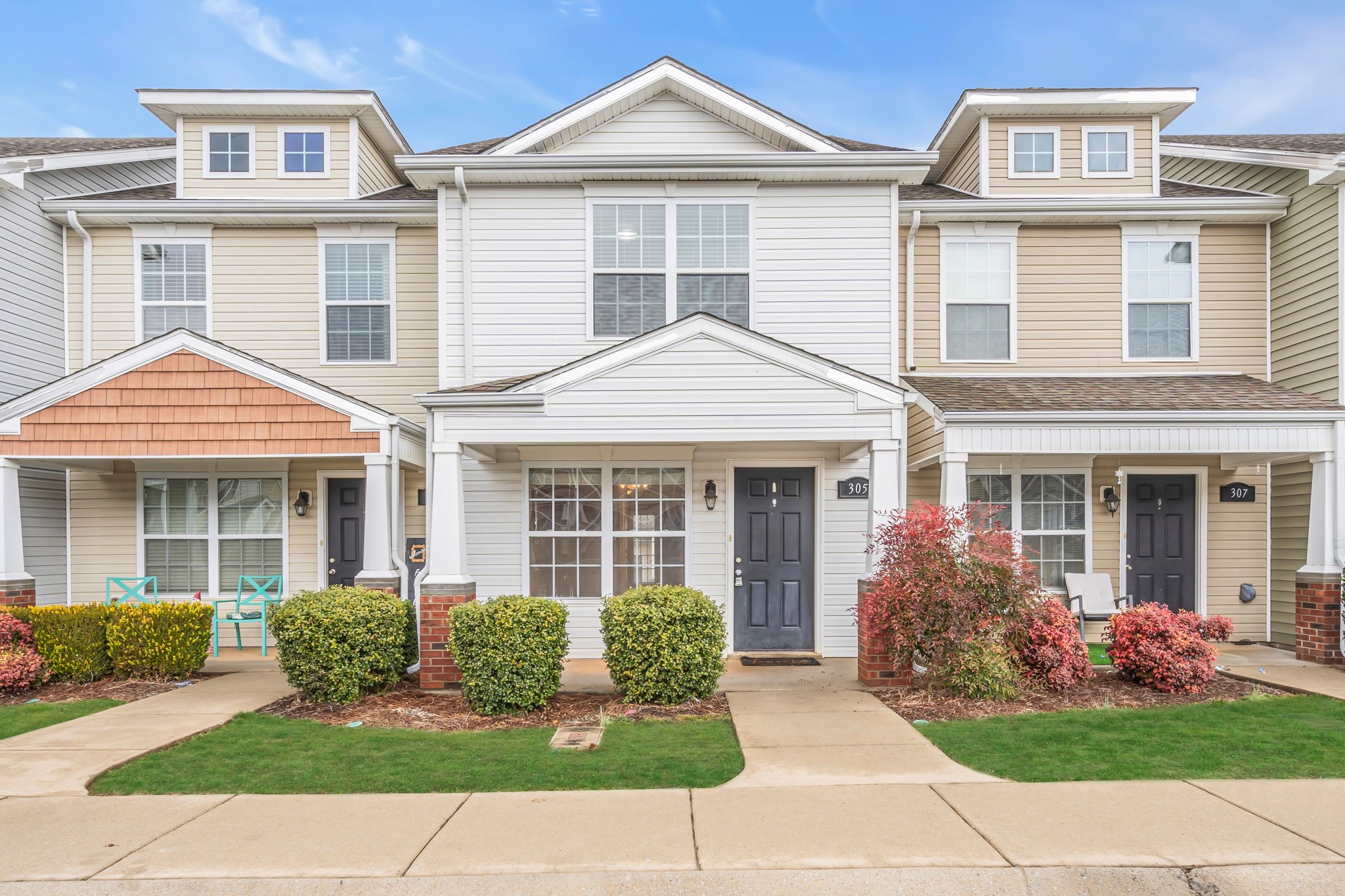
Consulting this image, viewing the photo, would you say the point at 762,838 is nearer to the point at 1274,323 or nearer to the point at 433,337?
the point at 433,337

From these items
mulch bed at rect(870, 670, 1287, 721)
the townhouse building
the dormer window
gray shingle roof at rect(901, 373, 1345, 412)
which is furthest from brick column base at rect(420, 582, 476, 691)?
the dormer window

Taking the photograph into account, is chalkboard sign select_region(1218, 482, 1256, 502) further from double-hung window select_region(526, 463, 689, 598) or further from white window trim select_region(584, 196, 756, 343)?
double-hung window select_region(526, 463, 689, 598)

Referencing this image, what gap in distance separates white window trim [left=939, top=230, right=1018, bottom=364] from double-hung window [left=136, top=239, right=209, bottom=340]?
9.36 meters

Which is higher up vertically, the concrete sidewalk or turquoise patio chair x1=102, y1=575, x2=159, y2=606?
turquoise patio chair x1=102, y1=575, x2=159, y2=606

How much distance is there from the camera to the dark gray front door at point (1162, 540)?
10.8 m

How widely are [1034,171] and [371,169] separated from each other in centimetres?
908

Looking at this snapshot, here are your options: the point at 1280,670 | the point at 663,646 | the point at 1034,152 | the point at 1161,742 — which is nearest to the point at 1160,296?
the point at 1034,152

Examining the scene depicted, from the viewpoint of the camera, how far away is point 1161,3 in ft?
63.7

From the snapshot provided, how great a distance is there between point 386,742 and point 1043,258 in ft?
31.0

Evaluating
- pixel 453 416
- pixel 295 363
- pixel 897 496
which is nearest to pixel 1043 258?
pixel 897 496

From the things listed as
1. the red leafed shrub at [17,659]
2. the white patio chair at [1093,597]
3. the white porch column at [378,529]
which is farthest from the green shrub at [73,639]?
the white patio chair at [1093,597]

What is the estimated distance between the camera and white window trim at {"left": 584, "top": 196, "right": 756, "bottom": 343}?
31.9 ft

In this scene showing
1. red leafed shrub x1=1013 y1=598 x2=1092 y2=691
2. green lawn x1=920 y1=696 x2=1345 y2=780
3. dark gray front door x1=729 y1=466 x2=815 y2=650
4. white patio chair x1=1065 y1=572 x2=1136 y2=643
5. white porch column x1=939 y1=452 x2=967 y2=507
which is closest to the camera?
green lawn x1=920 y1=696 x2=1345 y2=780

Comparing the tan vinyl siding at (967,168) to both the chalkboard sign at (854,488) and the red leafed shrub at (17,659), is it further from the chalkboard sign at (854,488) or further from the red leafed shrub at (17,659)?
the red leafed shrub at (17,659)
